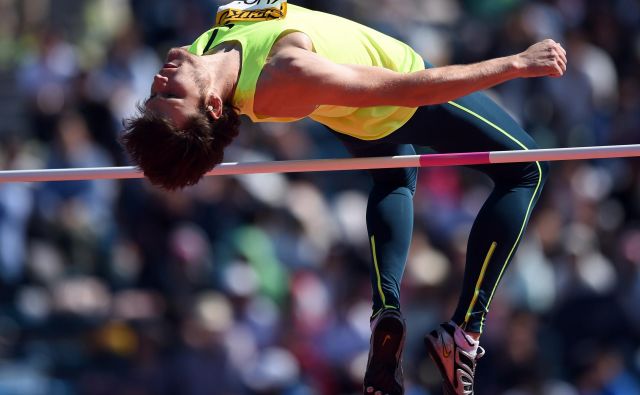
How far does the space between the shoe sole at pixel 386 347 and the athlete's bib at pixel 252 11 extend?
1.30m

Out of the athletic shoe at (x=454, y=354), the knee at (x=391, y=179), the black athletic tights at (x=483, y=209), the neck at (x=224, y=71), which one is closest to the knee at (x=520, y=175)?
the black athletic tights at (x=483, y=209)

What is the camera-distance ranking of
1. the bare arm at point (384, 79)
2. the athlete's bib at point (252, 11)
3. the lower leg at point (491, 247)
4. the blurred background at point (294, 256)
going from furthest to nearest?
the blurred background at point (294, 256), the lower leg at point (491, 247), the athlete's bib at point (252, 11), the bare arm at point (384, 79)

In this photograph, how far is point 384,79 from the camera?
5016mm

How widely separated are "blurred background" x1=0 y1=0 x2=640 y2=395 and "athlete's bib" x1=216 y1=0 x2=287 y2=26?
392cm

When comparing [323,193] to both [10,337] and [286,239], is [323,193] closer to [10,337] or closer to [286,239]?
[286,239]

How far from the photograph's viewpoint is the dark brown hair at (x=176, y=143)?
506cm

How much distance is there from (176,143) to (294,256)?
15.3 ft

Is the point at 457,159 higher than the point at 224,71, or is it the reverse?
the point at 224,71

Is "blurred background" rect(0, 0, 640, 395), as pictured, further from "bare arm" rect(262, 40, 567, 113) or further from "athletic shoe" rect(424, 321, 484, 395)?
"bare arm" rect(262, 40, 567, 113)

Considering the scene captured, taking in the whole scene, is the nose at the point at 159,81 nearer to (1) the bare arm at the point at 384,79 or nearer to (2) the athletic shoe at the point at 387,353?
(1) the bare arm at the point at 384,79

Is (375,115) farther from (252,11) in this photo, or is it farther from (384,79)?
(252,11)

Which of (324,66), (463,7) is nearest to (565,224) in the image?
(463,7)

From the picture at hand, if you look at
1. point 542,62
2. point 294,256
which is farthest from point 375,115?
point 294,256

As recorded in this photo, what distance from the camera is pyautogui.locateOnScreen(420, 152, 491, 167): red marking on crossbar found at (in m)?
5.39
